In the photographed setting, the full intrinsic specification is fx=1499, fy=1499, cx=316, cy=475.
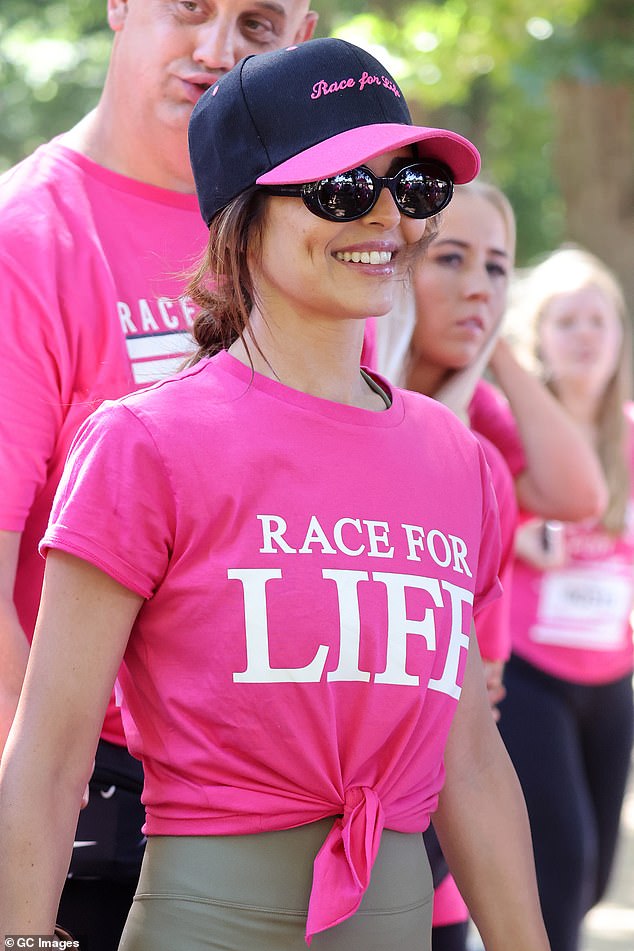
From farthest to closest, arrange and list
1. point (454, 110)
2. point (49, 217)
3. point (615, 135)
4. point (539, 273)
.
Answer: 1. point (454, 110)
2. point (615, 135)
3. point (539, 273)
4. point (49, 217)

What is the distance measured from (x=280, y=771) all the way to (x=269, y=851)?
0.34ft

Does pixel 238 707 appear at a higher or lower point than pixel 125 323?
lower

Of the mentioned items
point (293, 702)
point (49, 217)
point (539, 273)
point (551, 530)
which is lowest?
point (551, 530)

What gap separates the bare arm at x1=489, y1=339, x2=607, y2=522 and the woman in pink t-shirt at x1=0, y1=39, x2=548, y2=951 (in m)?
2.13

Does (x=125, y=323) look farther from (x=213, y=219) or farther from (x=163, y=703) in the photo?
(x=163, y=703)

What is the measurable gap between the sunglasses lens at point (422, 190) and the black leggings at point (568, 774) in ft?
8.86

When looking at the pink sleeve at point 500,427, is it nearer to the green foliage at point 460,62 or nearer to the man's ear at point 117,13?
the man's ear at point 117,13

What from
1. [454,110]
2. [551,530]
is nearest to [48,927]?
[551,530]

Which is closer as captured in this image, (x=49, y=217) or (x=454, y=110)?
(x=49, y=217)

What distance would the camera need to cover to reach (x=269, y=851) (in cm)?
196

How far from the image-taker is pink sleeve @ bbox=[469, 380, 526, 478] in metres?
4.20

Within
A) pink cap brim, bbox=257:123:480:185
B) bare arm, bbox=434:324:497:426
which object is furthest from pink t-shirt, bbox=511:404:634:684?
pink cap brim, bbox=257:123:480:185

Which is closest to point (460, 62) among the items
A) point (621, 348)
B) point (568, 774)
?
point (621, 348)

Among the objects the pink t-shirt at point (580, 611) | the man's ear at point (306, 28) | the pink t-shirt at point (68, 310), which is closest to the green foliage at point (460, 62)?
the pink t-shirt at point (580, 611)
